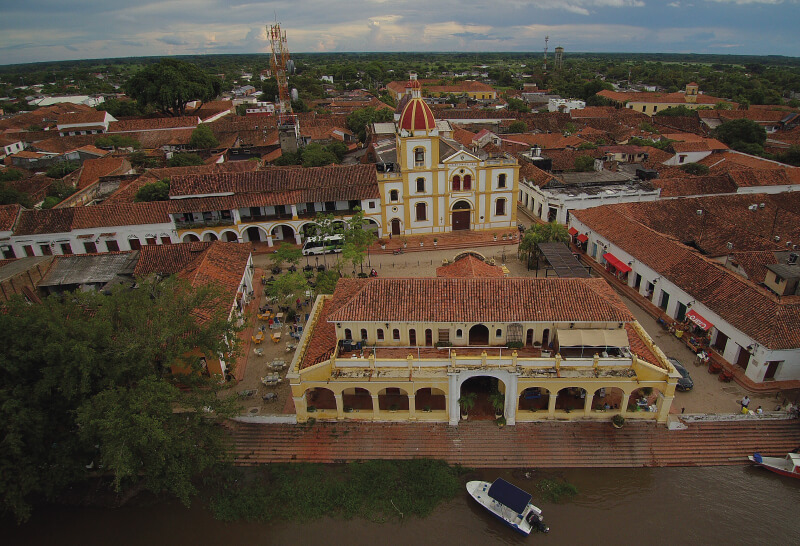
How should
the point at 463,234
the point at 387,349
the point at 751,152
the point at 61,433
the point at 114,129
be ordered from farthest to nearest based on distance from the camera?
the point at 114,129
the point at 751,152
the point at 463,234
the point at 387,349
the point at 61,433

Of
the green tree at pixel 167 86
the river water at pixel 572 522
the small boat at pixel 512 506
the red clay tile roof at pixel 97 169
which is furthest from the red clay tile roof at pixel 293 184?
the green tree at pixel 167 86

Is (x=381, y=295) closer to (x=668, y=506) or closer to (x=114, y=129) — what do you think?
(x=668, y=506)

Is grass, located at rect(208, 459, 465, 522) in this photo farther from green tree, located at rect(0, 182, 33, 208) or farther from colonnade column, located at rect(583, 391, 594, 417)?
green tree, located at rect(0, 182, 33, 208)

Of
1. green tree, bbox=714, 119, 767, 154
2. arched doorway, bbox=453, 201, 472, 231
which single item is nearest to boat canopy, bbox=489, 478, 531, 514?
arched doorway, bbox=453, 201, 472, 231

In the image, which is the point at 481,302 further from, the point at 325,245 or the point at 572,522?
the point at 325,245

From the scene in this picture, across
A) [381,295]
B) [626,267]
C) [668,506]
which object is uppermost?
[381,295]

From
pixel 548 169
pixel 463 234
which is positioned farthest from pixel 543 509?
pixel 548 169

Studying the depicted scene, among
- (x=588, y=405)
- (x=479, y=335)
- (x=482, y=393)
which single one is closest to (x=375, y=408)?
(x=482, y=393)
